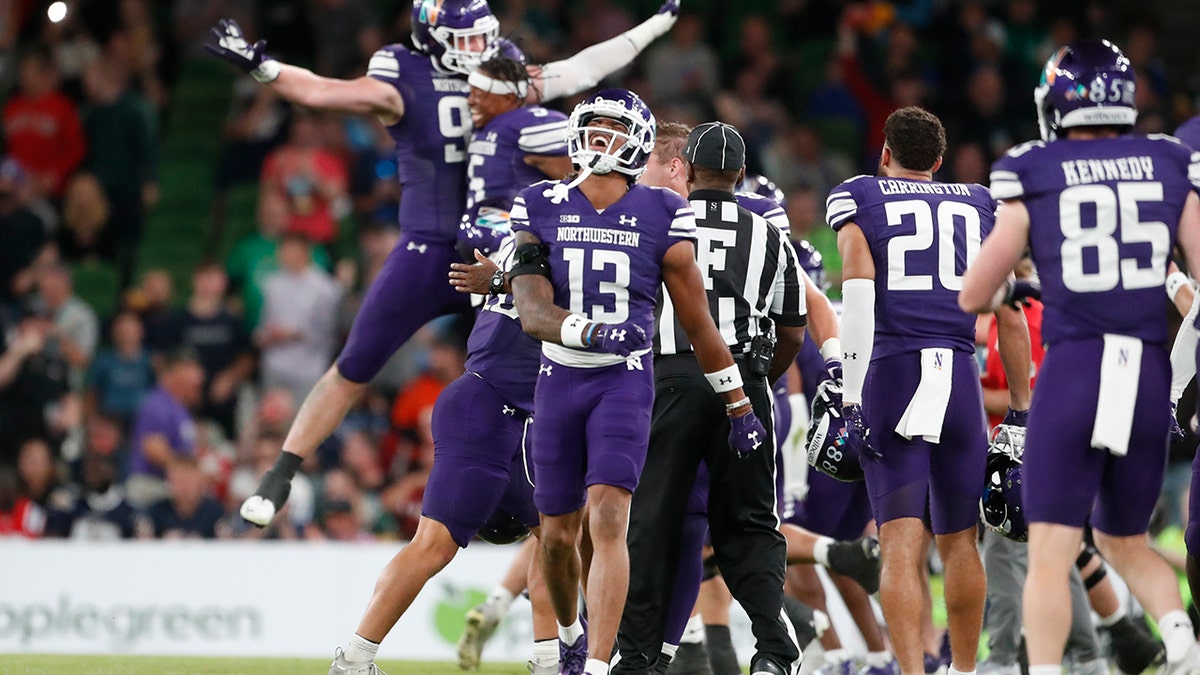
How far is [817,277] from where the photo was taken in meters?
9.50

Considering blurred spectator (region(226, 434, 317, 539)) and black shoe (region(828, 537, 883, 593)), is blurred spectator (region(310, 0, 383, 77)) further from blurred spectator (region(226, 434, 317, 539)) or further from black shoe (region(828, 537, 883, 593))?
black shoe (region(828, 537, 883, 593))

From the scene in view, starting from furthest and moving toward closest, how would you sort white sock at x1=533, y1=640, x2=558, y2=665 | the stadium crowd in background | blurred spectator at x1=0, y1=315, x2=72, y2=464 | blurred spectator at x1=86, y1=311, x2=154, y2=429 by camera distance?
blurred spectator at x1=86, y1=311, x2=154, y2=429 → blurred spectator at x1=0, y1=315, x2=72, y2=464 → the stadium crowd in background → white sock at x1=533, y1=640, x2=558, y2=665

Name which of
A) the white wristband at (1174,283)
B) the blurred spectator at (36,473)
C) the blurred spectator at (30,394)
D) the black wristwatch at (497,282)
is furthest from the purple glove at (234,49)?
the blurred spectator at (30,394)

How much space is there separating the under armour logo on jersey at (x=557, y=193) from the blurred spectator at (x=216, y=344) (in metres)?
8.77

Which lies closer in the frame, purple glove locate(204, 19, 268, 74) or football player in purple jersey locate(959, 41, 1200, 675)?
football player in purple jersey locate(959, 41, 1200, 675)

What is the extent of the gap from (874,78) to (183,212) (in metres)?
7.55

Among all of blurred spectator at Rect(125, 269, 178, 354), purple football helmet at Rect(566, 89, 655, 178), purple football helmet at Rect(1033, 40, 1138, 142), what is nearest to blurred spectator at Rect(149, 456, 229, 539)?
blurred spectator at Rect(125, 269, 178, 354)

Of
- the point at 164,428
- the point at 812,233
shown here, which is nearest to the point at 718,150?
the point at 812,233

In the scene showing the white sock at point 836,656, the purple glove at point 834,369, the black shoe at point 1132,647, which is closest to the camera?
the purple glove at point 834,369

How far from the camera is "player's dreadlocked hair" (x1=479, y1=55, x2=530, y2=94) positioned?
8930 mm

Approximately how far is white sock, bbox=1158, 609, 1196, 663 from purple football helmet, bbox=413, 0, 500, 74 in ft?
15.8

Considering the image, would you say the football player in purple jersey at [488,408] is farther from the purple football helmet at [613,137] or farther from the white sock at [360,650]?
the purple football helmet at [613,137]

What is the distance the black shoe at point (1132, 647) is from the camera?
9.59 meters

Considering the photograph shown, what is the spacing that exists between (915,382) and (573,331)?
5.74ft
